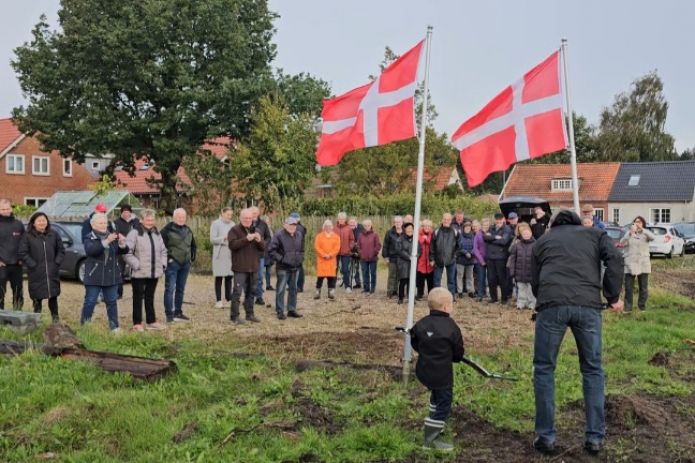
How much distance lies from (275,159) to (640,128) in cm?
5063

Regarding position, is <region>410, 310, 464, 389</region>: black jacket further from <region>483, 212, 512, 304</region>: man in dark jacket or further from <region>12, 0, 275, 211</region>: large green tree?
<region>12, 0, 275, 211</region>: large green tree

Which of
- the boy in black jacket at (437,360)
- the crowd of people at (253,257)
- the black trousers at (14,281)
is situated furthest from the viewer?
the black trousers at (14,281)

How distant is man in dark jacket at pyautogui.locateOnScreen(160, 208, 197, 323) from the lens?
36.5 ft

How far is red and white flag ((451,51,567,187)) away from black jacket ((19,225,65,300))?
21.3 ft

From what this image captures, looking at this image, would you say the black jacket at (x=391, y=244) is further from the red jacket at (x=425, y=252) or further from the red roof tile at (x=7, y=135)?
the red roof tile at (x=7, y=135)

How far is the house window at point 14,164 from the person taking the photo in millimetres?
46594

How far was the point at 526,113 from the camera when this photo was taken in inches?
304

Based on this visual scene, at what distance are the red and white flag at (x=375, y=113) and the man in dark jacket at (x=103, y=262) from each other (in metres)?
3.65

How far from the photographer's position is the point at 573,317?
199 inches

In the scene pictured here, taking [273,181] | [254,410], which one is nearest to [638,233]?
[254,410]

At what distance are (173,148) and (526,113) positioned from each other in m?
27.2

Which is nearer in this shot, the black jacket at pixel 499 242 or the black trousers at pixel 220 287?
the black trousers at pixel 220 287

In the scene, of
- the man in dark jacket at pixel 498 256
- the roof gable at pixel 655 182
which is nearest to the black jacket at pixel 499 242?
the man in dark jacket at pixel 498 256

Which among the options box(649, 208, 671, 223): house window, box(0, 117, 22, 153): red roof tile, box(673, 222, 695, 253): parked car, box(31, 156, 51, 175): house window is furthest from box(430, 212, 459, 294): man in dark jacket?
box(649, 208, 671, 223): house window
